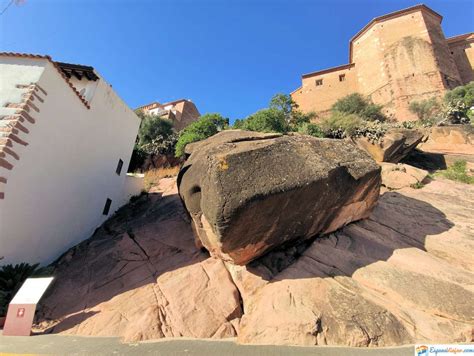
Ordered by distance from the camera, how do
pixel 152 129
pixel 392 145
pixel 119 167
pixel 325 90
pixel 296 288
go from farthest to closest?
pixel 325 90 → pixel 152 129 → pixel 392 145 → pixel 119 167 → pixel 296 288

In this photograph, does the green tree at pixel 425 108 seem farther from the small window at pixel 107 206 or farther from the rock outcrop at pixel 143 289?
the small window at pixel 107 206

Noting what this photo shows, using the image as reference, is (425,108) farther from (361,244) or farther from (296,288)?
(296,288)

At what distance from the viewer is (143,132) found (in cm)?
2359

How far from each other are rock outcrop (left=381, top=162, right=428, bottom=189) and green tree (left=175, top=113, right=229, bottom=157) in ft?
32.8

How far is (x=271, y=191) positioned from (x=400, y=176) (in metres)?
7.92

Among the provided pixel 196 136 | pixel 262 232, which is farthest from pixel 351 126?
pixel 262 232

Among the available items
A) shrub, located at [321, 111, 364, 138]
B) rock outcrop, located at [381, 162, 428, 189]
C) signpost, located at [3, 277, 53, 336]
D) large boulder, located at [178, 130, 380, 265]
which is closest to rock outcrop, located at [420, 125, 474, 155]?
shrub, located at [321, 111, 364, 138]

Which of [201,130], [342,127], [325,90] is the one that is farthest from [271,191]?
[325,90]

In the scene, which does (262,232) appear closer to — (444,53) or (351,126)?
(351,126)

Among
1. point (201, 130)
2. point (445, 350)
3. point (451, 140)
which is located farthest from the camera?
point (201, 130)

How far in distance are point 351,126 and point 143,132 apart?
17630mm

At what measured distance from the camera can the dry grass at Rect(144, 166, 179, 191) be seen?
1366cm

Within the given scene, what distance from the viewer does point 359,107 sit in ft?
90.0

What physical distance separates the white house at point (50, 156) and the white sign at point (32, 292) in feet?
6.56
